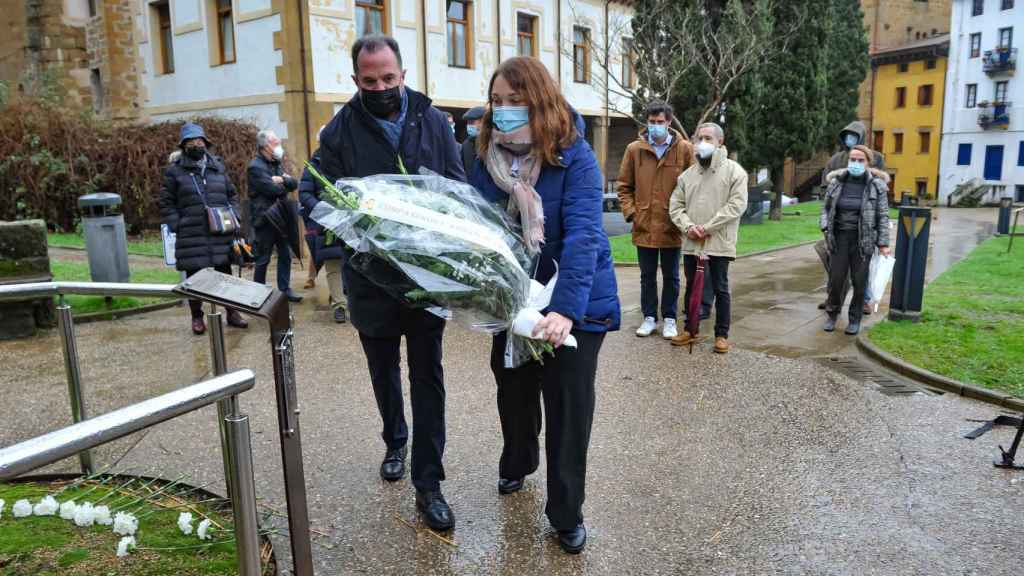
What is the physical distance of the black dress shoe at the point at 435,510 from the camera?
3340 millimetres

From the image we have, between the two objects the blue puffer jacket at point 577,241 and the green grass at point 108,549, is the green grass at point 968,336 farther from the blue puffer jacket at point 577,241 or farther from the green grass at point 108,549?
the green grass at point 108,549

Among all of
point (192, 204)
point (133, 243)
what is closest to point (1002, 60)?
point (133, 243)

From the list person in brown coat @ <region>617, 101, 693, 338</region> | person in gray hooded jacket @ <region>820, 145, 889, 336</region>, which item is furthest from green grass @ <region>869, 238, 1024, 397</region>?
person in brown coat @ <region>617, 101, 693, 338</region>

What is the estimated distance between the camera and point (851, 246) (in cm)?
722

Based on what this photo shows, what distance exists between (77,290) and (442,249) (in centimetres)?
167

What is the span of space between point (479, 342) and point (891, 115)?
151 ft

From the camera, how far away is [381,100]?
3348mm

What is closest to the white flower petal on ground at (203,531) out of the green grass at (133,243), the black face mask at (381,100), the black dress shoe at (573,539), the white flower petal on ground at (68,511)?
the white flower petal on ground at (68,511)

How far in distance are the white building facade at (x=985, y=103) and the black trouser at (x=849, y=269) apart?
38.3 m

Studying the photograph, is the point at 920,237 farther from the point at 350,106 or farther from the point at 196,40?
the point at 196,40

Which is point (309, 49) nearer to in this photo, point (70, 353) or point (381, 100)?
point (70, 353)

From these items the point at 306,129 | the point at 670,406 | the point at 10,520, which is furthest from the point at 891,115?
the point at 10,520

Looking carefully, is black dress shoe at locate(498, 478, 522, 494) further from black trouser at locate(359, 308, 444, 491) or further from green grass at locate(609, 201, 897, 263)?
green grass at locate(609, 201, 897, 263)

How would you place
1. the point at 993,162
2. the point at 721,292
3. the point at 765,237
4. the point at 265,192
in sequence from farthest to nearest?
the point at 993,162 < the point at 765,237 < the point at 265,192 < the point at 721,292
